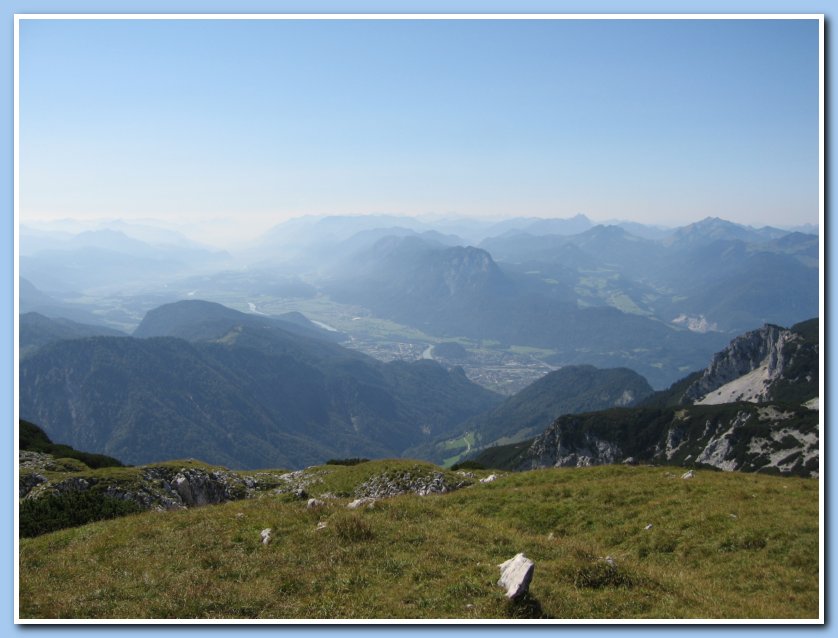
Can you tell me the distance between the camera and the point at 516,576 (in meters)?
11.2

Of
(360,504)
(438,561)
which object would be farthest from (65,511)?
(438,561)

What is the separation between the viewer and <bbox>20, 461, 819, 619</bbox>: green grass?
1168cm

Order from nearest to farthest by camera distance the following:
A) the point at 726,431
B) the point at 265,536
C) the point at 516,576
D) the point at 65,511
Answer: the point at 516,576 < the point at 265,536 < the point at 65,511 < the point at 726,431

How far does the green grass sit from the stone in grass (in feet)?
0.89

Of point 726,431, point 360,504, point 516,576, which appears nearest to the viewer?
point 516,576

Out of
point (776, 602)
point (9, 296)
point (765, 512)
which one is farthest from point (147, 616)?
point (765, 512)

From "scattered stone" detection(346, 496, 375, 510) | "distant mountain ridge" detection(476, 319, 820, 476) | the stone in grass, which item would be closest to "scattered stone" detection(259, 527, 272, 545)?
"scattered stone" detection(346, 496, 375, 510)

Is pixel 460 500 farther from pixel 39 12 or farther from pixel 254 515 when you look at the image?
Result: pixel 39 12

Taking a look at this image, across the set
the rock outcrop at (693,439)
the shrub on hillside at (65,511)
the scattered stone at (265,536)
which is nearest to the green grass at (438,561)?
the scattered stone at (265,536)

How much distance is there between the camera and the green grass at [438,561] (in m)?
11.7

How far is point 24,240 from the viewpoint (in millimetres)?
18234

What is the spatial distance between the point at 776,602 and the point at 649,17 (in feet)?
58.0

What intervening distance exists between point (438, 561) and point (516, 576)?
290cm

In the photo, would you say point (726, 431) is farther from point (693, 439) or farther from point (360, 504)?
point (360, 504)
